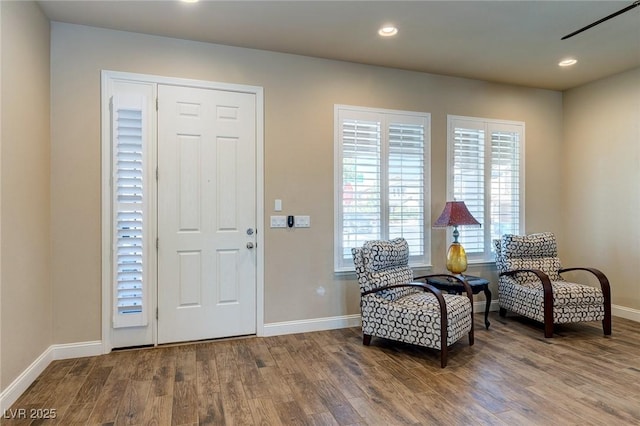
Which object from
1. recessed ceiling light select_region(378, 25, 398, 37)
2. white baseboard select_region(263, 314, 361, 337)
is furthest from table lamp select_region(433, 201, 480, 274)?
recessed ceiling light select_region(378, 25, 398, 37)

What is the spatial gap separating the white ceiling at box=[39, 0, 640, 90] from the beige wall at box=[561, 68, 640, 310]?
19.5 inches

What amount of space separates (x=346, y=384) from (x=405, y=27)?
9.75ft

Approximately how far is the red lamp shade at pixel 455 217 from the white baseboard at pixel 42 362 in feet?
11.5

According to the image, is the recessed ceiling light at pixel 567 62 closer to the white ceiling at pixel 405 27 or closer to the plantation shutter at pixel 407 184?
the white ceiling at pixel 405 27

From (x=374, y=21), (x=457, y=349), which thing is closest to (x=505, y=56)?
(x=374, y=21)

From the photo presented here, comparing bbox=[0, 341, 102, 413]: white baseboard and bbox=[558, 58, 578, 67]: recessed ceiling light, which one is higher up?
bbox=[558, 58, 578, 67]: recessed ceiling light

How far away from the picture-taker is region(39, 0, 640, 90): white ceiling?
9.36ft

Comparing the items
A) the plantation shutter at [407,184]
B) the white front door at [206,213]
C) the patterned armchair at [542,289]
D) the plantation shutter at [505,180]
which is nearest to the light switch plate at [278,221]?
the white front door at [206,213]

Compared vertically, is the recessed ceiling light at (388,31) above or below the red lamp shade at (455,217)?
above

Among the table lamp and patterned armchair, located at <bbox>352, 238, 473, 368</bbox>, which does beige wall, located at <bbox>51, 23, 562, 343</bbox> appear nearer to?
the table lamp

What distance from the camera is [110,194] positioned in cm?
320

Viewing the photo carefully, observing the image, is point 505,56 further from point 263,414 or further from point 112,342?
point 112,342

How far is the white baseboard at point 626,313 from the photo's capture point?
13.7 feet

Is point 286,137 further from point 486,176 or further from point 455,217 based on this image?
point 486,176
